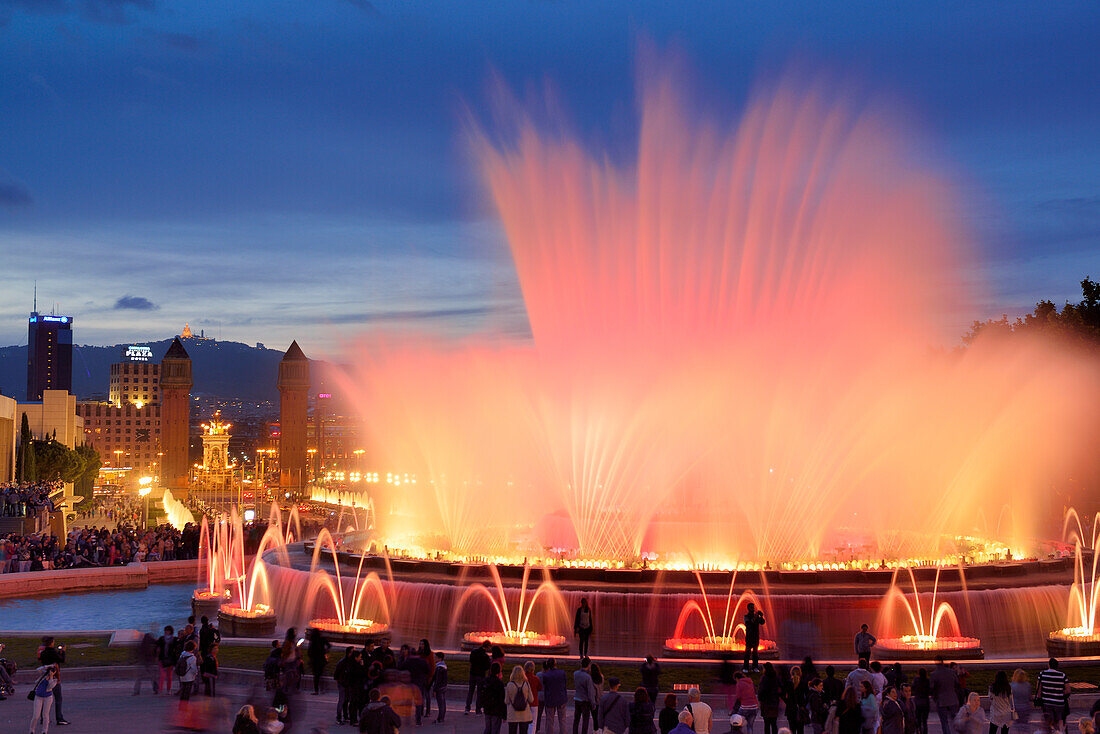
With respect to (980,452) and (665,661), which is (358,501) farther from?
(665,661)

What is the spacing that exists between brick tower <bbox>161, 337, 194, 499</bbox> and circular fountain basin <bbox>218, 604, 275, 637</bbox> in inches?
5419

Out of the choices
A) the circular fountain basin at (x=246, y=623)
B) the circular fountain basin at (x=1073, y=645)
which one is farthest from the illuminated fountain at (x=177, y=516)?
the circular fountain basin at (x=1073, y=645)

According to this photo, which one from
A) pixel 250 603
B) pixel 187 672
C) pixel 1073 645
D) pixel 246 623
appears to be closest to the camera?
pixel 187 672

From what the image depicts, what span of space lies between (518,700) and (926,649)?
8421mm

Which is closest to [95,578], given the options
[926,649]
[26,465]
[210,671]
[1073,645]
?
[210,671]

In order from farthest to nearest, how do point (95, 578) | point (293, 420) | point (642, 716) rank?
point (293, 420), point (95, 578), point (642, 716)

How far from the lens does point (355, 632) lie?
18.9 meters

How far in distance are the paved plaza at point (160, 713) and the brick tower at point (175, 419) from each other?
14319 cm

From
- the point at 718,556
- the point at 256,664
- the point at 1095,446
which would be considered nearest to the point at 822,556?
the point at 718,556

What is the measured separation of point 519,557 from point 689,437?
10.2 m

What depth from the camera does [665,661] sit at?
16.4 metres

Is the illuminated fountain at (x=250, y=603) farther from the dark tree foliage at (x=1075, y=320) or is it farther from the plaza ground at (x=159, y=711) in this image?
the dark tree foliage at (x=1075, y=320)

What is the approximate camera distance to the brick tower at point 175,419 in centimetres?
15812

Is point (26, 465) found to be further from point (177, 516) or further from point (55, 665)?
point (55, 665)
